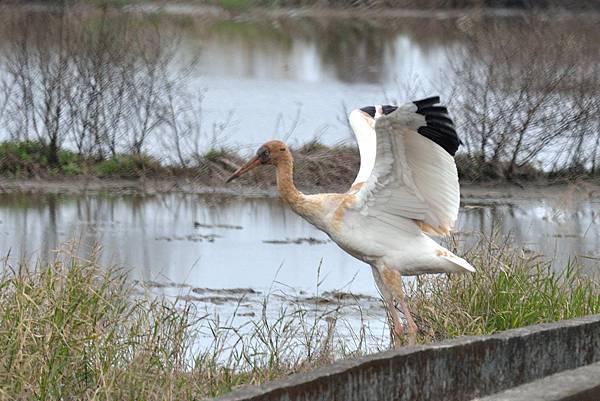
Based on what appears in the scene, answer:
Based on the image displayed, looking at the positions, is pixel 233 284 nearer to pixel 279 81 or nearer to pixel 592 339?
pixel 592 339

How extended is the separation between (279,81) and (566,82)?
12.5 m

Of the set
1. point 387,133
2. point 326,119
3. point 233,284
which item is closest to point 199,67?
point 326,119

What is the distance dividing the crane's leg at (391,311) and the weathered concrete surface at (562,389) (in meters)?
2.87

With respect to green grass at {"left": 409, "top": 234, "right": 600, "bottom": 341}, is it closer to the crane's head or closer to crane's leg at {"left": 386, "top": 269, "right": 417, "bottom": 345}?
crane's leg at {"left": 386, "top": 269, "right": 417, "bottom": 345}

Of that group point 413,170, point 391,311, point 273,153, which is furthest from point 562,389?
point 273,153

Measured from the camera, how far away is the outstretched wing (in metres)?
8.37

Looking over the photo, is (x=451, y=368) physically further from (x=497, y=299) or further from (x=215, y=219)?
(x=215, y=219)

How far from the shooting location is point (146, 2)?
32.8 m

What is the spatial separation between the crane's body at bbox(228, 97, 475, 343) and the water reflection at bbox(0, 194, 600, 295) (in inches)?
81.0

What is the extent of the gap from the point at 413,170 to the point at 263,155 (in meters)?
1.13

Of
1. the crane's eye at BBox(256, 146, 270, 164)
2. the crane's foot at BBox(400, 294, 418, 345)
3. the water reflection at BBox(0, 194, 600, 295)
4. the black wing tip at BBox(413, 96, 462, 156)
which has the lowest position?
the crane's foot at BBox(400, 294, 418, 345)

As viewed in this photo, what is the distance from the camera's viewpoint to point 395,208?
30.0 ft

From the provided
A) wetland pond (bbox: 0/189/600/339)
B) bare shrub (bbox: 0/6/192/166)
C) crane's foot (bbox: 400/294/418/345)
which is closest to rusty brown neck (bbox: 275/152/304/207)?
crane's foot (bbox: 400/294/418/345)

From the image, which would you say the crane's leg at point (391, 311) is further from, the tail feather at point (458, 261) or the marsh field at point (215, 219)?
the tail feather at point (458, 261)
